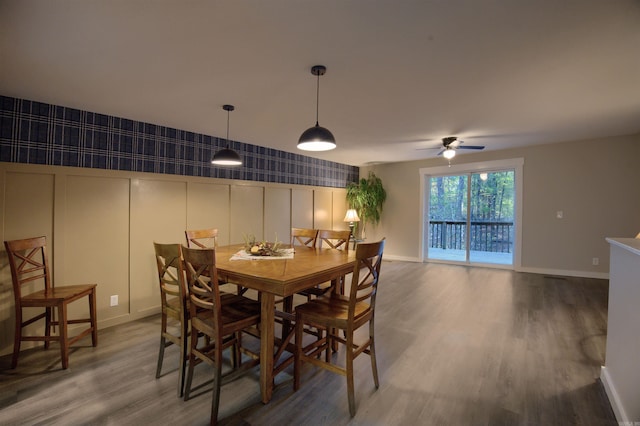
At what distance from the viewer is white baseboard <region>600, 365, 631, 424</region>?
5.54ft

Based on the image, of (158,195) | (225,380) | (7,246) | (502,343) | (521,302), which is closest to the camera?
(225,380)

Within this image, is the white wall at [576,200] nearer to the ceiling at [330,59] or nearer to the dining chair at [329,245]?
the ceiling at [330,59]

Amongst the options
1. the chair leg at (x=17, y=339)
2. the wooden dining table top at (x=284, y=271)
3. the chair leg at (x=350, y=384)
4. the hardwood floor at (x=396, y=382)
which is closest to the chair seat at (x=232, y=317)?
the wooden dining table top at (x=284, y=271)

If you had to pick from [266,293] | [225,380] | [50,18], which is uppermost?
[50,18]

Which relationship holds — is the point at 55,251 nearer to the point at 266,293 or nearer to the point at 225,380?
the point at 225,380

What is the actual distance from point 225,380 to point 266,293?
874 mm

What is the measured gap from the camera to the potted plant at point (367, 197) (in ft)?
22.8

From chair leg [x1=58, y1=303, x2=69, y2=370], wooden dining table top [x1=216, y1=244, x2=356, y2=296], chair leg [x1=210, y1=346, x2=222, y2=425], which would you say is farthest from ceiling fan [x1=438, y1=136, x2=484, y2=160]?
chair leg [x1=58, y1=303, x2=69, y2=370]

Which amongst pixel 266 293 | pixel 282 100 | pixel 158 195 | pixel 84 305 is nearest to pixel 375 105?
pixel 282 100

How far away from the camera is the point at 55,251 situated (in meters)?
2.85

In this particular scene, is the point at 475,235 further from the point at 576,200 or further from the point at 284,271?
the point at 284,271

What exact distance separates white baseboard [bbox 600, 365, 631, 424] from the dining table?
1811 millimetres

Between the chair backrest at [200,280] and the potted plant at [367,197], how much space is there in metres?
5.34

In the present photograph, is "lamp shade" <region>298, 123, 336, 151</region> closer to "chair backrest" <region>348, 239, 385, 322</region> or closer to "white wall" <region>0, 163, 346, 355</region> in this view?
"chair backrest" <region>348, 239, 385, 322</region>
